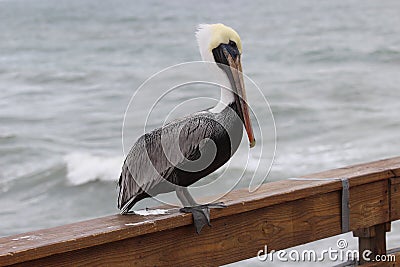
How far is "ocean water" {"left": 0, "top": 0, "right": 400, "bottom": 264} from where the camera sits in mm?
7391

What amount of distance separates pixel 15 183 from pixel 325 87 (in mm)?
6273

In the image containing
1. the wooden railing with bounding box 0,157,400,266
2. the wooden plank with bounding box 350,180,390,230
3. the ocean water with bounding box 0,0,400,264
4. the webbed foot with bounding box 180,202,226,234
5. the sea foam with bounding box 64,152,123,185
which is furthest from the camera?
the sea foam with bounding box 64,152,123,185

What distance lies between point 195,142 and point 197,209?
0.21 meters

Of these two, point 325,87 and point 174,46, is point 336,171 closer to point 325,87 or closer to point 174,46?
point 325,87

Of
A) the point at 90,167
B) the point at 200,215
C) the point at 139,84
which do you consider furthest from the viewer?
the point at 139,84

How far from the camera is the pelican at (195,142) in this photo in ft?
7.21

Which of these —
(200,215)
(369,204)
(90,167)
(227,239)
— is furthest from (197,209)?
(90,167)

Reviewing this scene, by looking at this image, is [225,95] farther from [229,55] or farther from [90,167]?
[90,167]

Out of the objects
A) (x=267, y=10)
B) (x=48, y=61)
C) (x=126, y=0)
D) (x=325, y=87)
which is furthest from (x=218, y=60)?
(x=126, y=0)

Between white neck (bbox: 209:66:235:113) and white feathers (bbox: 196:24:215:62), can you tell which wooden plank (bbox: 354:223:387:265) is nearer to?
white neck (bbox: 209:66:235:113)

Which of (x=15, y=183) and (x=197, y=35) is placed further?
(x=15, y=183)

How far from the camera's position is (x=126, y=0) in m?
42.7

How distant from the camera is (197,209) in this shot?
2076 mm

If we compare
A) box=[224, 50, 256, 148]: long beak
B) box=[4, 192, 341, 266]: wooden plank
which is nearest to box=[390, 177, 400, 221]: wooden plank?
box=[4, 192, 341, 266]: wooden plank
